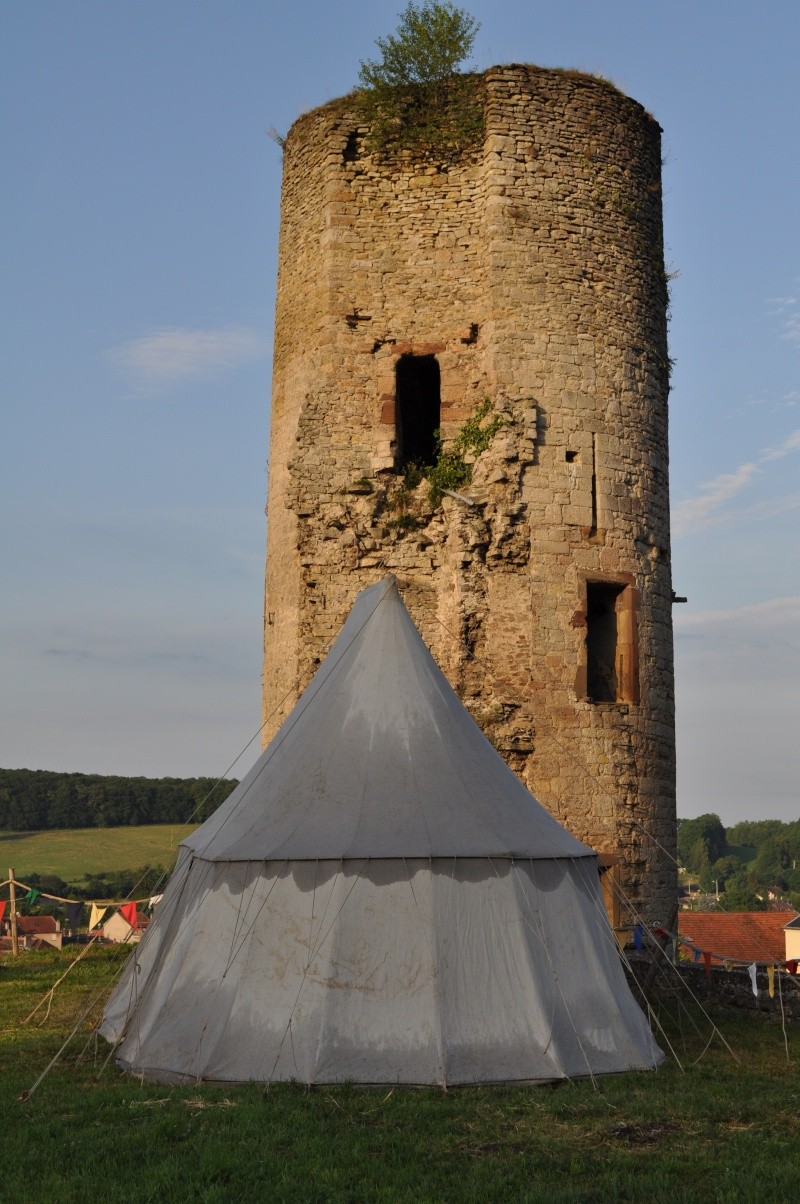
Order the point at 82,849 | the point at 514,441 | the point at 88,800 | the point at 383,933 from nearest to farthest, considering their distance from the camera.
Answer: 1. the point at 383,933
2. the point at 514,441
3. the point at 82,849
4. the point at 88,800

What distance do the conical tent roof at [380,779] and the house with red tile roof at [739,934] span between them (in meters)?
20.0

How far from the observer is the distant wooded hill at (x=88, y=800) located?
194 ft

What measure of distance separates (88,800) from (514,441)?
5097 centimetres

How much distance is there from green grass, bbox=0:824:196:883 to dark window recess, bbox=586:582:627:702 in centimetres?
3481

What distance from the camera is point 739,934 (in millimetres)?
31281

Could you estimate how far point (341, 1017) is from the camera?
24.1ft

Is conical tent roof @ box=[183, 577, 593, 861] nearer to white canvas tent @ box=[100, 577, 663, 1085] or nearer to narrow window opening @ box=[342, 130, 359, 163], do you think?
white canvas tent @ box=[100, 577, 663, 1085]

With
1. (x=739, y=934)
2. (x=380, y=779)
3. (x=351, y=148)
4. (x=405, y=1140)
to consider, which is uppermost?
(x=351, y=148)

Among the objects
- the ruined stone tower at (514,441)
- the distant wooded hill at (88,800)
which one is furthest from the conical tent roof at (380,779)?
the distant wooded hill at (88,800)

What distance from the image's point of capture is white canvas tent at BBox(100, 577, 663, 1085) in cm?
731

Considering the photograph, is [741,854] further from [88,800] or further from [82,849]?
[82,849]

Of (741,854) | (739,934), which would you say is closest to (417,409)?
(739,934)

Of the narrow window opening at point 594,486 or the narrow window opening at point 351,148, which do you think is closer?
the narrow window opening at point 594,486

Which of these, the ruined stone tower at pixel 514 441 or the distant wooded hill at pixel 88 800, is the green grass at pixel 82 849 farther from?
the ruined stone tower at pixel 514 441
